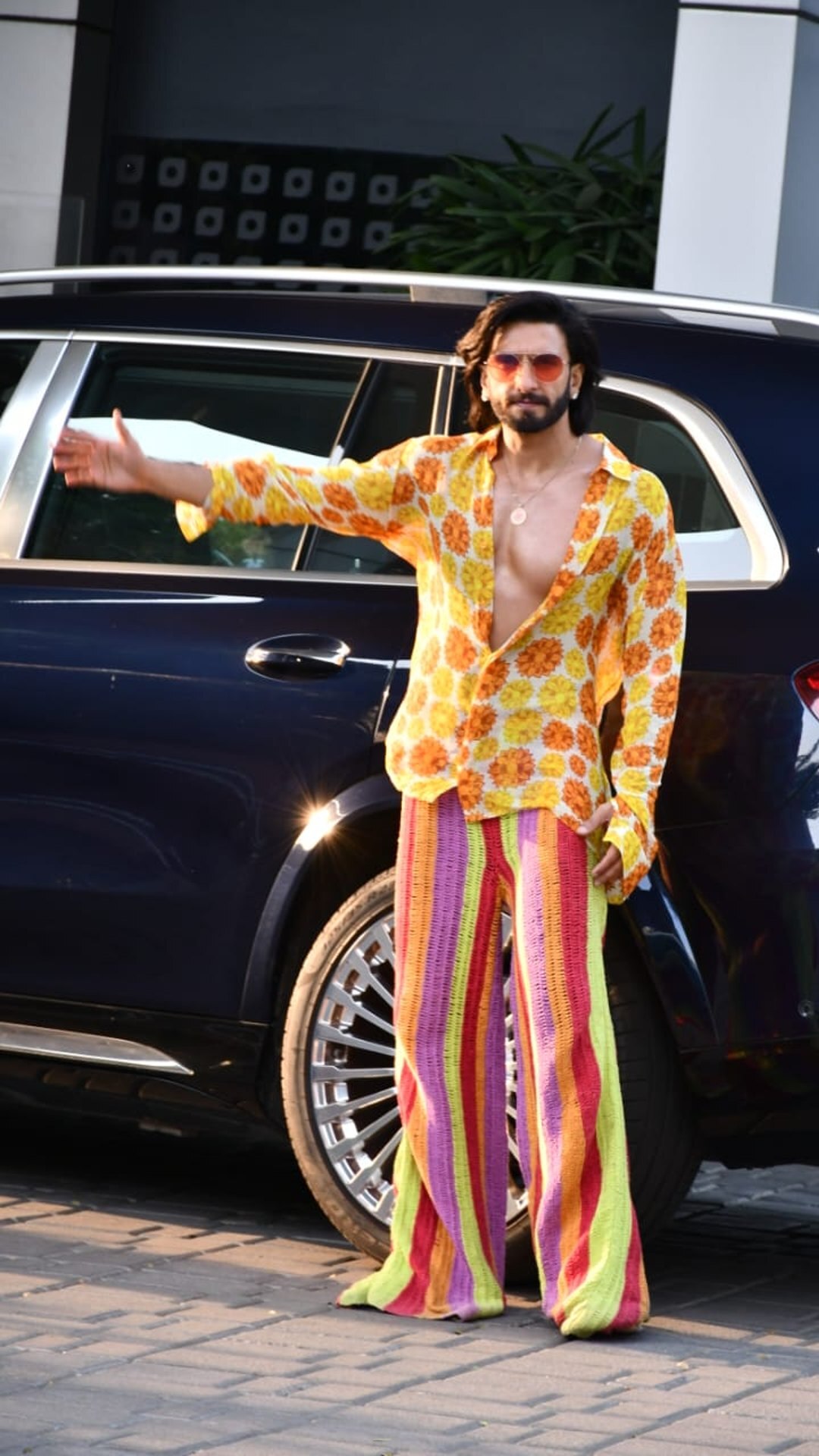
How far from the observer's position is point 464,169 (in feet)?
39.4

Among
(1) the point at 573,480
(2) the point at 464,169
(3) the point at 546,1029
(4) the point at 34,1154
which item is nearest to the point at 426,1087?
(3) the point at 546,1029

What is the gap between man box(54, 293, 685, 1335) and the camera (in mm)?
4941

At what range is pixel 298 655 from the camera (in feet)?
17.7

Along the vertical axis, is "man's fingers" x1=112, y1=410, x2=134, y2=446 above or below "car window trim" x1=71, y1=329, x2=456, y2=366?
below

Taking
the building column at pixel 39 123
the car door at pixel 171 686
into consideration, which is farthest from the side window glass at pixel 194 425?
the building column at pixel 39 123

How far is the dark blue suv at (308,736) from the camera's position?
5082mm

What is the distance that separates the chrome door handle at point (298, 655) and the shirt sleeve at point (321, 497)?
1.20 feet

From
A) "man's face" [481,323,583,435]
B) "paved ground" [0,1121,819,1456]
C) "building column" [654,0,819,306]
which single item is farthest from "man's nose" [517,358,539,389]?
"building column" [654,0,819,306]

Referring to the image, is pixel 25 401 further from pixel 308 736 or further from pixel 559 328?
pixel 559 328

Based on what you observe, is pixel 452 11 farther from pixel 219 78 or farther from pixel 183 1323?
pixel 183 1323

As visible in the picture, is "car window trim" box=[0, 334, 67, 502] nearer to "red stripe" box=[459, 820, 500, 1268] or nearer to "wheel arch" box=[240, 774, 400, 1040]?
"wheel arch" box=[240, 774, 400, 1040]

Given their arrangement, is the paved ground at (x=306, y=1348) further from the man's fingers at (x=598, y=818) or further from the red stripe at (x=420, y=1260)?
the man's fingers at (x=598, y=818)

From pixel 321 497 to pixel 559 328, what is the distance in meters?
0.51

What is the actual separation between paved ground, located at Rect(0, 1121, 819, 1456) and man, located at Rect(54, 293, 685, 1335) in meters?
0.21
